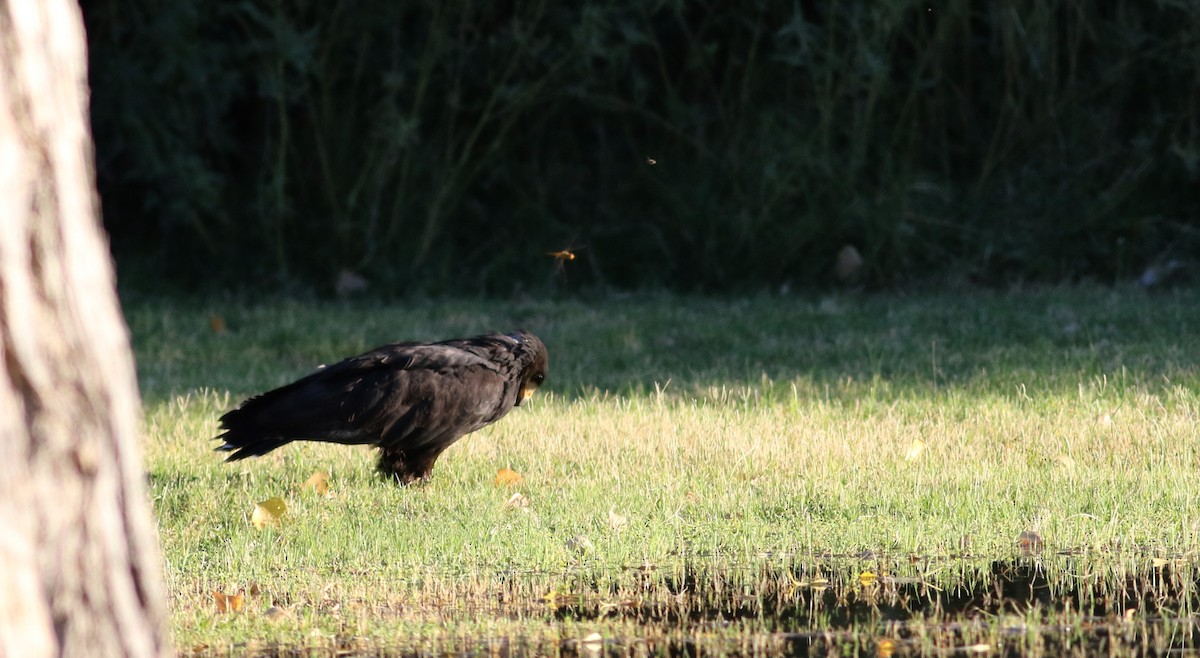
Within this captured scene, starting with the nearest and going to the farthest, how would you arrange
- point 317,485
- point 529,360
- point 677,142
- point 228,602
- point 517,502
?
point 228,602
point 517,502
point 317,485
point 529,360
point 677,142

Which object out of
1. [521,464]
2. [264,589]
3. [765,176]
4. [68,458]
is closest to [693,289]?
[765,176]

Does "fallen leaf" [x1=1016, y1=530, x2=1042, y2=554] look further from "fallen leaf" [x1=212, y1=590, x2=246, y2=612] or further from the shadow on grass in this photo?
the shadow on grass

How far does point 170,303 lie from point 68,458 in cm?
921

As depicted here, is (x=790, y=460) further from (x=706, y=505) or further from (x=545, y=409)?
(x=545, y=409)

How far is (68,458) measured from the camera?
7.84 ft

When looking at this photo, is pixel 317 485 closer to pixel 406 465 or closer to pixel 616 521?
pixel 406 465

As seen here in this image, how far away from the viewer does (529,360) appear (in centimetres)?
609

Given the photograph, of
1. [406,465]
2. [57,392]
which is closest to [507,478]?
[406,465]

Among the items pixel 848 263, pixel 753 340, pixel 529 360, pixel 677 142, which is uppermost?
pixel 677 142

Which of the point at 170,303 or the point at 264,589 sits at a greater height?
the point at 170,303

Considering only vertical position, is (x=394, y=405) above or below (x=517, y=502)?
above

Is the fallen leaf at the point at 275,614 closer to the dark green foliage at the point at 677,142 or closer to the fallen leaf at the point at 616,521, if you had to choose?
the fallen leaf at the point at 616,521

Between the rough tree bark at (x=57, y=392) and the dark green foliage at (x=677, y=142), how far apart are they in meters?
8.55

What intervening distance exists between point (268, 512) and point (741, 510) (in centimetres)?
158
